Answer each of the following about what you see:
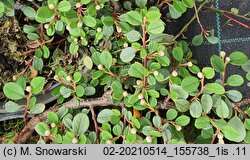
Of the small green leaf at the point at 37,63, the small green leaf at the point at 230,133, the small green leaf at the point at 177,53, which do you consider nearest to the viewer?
the small green leaf at the point at 230,133

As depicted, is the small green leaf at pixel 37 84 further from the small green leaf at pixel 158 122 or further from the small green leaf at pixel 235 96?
the small green leaf at pixel 235 96

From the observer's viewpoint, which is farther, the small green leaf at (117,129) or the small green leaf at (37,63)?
the small green leaf at (37,63)

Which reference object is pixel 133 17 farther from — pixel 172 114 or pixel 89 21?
pixel 172 114

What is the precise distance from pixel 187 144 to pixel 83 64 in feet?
1.36

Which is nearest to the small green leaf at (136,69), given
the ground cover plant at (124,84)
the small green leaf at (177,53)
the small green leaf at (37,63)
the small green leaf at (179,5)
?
the ground cover plant at (124,84)

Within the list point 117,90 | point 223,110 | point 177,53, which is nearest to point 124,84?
point 117,90

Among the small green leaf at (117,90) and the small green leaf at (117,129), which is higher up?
the small green leaf at (117,90)

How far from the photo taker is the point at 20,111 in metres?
1.20

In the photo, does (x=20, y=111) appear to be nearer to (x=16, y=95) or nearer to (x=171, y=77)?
(x=16, y=95)

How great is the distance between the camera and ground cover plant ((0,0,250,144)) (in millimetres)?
1030

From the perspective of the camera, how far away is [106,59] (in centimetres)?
107

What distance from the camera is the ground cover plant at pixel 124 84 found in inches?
40.6

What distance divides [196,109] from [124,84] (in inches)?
9.2

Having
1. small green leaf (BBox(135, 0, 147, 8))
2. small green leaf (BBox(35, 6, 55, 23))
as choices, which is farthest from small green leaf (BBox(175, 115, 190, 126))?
small green leaf (BBox(35, 6, 55, 23))
